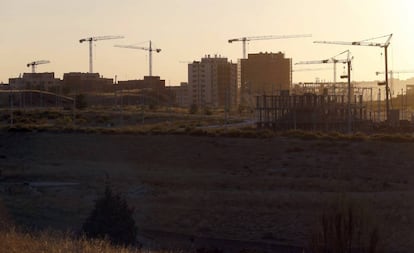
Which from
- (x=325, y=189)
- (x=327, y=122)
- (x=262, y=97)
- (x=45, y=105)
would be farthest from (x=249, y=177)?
(x=45, y=105)

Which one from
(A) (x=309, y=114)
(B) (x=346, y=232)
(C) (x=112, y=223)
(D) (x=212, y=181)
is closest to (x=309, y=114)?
(A) (x=309, y=114)

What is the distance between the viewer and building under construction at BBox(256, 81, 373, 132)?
79.1 m

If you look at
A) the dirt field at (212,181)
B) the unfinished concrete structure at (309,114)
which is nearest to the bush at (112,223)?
the dirt field at (212,181)

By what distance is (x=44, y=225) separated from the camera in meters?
29.7

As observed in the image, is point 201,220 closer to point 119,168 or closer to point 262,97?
point 119,168

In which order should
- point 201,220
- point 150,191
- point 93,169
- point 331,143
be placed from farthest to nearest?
point 331,143, point 93,169, point 150,191, point 201,220

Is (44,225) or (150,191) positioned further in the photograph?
(150,191)

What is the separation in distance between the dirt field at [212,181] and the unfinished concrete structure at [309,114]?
642 inches

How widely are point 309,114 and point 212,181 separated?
3445cm

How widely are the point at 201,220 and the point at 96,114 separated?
71.6 m

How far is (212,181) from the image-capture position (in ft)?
153

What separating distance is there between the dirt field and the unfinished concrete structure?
53.5ft

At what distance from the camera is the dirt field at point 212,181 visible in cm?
3400

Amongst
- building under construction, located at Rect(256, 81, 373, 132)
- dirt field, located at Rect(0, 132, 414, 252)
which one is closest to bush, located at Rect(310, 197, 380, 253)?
dirt field, located at Rect(0, 132, 414, 252)
